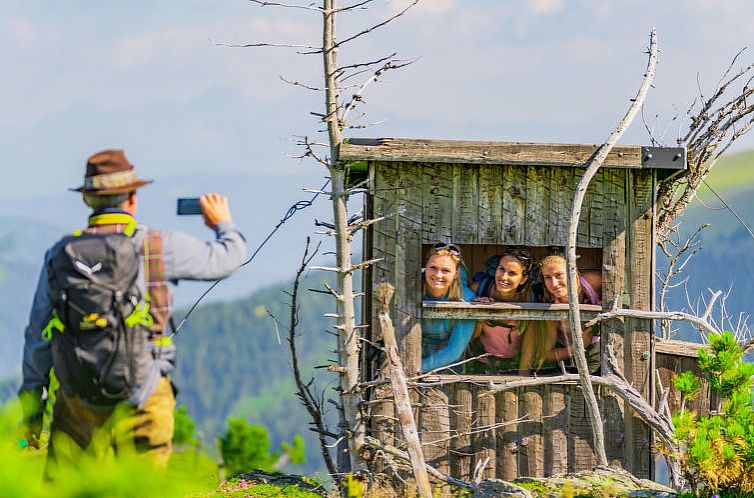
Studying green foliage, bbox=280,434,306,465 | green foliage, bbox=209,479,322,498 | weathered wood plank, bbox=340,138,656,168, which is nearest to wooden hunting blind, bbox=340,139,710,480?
weathered wood plank, bbox=340,138,656,168

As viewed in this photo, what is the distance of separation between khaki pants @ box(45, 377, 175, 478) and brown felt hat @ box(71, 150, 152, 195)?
1.01 m

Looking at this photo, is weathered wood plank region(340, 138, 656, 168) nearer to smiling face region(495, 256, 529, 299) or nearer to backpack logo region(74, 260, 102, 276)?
smiling face region(495, 256, 529, 299)

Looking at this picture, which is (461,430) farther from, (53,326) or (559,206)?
(53,326)

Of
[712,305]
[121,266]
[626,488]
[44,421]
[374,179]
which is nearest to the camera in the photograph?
[121,266]

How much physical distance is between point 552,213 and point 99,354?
4.66 m

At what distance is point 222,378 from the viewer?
146 meters

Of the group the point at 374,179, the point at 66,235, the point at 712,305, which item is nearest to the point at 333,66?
the point at 374,179

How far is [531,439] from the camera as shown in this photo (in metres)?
9.11

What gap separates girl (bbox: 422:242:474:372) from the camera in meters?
8.91

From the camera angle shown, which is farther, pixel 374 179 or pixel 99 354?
pixel 374 179

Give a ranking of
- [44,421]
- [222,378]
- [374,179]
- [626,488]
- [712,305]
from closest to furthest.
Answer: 1. [44,421]
2. [626,488]
3. [374,179]
4. [712,305]
5. [222,378]

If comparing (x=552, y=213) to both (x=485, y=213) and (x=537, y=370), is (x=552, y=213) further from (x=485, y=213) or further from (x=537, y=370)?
(x=537, y=370)

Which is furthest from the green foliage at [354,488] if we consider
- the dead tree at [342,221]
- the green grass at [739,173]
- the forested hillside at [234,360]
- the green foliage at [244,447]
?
the forested hillside at [234,360]

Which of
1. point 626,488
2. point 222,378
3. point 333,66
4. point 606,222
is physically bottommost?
point 222,378
